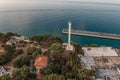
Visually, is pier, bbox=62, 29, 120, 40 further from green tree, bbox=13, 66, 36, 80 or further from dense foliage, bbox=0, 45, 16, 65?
green tree, bbox=13, 66, 36, 80

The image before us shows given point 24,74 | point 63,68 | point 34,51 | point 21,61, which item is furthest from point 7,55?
point 63,68

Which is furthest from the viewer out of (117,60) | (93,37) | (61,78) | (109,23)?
(109,23)

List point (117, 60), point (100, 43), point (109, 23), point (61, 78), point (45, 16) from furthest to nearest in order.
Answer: point (45, 16) → point (109, 23) → point (100, 43) → point (117, 60) → point (61, 78)

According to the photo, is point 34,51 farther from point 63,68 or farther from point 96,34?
point 96,34

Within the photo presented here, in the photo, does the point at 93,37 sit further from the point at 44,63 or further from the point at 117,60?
the point at 44,63

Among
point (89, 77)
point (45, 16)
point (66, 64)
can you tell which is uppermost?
point (45, 16)

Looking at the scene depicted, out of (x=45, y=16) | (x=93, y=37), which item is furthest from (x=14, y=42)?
(x=45, y=16)

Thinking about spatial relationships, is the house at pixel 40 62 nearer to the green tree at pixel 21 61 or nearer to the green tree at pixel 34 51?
the green tree at pixel 21 61

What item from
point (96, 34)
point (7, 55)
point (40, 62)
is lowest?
point (40, 62)
